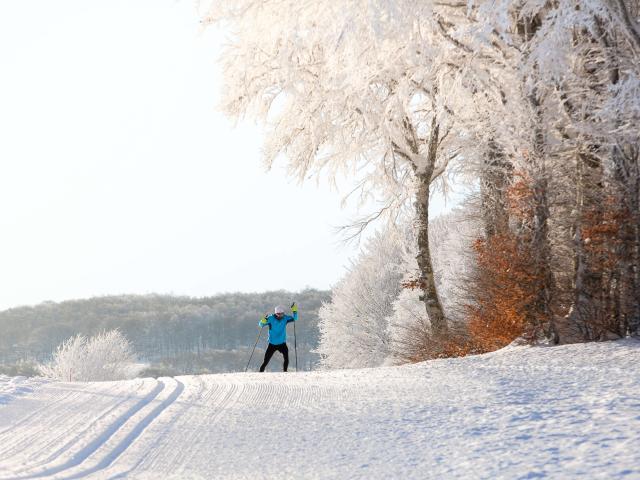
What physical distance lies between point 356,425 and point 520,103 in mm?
6403

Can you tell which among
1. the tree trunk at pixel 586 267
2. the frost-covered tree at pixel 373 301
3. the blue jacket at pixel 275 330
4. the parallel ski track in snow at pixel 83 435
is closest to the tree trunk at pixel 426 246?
the blue jacket at pixel 275 330

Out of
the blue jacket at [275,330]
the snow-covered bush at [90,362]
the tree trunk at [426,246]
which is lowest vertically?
the snow-covered bush at [90,362]

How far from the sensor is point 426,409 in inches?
295

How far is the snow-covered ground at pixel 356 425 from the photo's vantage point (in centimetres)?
563

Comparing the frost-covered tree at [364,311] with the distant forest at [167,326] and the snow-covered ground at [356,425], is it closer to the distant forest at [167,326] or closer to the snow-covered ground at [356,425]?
the snow-covered ground at [356,425]

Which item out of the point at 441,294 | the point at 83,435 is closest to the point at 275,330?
the point at 83,435

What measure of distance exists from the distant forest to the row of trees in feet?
306

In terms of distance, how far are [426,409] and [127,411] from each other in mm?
3530

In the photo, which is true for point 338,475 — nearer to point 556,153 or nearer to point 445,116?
point 556,153

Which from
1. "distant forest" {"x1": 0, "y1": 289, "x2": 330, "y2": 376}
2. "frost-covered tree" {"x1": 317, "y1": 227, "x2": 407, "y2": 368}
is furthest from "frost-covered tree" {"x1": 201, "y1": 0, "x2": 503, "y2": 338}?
"distant forest" {"x1": 0, "y1": 289, "x2": 330, "y2": 376}

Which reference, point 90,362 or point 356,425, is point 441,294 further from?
point 356,425

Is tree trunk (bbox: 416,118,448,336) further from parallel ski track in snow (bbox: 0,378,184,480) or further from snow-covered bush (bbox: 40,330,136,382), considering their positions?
snow-covered bush (bbox: 40,330,136,382)

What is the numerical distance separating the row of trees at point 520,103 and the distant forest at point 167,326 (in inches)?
3670

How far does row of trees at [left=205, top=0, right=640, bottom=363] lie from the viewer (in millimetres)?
10172
